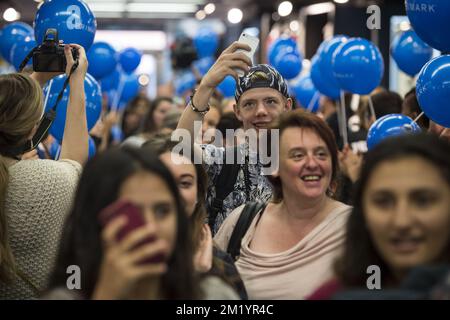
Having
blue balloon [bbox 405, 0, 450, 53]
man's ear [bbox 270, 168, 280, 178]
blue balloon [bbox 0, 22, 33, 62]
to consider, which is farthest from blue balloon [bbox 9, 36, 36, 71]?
man's ear [bbox 270, 168, 280, 178]

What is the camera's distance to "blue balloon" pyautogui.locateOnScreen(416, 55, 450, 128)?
413 centimetres

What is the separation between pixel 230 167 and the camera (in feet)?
12.1

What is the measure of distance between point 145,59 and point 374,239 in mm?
28042

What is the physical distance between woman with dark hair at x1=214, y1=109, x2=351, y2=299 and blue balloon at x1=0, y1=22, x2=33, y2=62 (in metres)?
4.18

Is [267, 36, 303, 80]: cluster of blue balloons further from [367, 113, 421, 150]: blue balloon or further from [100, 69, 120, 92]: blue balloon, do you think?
[367, 113, 421, 150]: blue balloon

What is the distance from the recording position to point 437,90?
4172mm

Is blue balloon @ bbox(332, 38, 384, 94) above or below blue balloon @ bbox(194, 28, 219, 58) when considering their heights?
below

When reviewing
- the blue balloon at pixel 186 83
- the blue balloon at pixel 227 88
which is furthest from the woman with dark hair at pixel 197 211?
the blue balloon at pixel 186 83

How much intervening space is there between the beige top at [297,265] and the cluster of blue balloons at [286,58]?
549 centimetres

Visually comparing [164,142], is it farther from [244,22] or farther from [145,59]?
[145,59]

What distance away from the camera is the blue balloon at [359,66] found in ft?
19.5

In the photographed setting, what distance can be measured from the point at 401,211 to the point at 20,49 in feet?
16.6

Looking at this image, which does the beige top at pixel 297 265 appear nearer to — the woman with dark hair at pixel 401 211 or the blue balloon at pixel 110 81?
the woman with dark hair at pixel 401 211
